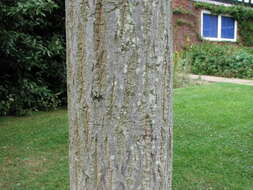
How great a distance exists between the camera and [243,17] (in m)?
20.4

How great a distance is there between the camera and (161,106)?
1270 millimetres

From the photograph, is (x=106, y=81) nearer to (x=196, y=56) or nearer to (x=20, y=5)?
(x=20, y=5)

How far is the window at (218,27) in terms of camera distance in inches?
747

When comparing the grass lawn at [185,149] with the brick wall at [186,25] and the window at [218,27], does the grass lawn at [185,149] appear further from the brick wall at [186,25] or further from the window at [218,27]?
the window at [218,27]

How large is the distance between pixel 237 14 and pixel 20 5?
16.4 meters

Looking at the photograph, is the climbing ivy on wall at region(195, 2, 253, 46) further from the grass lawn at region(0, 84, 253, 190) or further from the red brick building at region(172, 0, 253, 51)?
the grass lawn at region(0, 84, 253, 190)

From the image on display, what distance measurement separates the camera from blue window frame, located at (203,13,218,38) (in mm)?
19000

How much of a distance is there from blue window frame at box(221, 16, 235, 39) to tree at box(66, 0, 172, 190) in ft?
64.3

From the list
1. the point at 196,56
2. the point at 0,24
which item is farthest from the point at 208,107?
the point at 196,56

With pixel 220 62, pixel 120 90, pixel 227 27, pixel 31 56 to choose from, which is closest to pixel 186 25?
pixel 227 27

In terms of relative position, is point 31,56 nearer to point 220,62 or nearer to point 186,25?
point 220,62

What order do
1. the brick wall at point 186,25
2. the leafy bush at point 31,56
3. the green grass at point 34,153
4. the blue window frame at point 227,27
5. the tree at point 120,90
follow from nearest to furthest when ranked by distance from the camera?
the tree at point 120,90 → the green grass at point 34,153 → the leafy bush at point 31,56 → the brick wall at point 186,25 → the blue window frame at point 227,27

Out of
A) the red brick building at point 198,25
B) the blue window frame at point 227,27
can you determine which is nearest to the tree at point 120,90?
the red brick building at point 198,25

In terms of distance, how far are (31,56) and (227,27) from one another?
1557 centimetres
